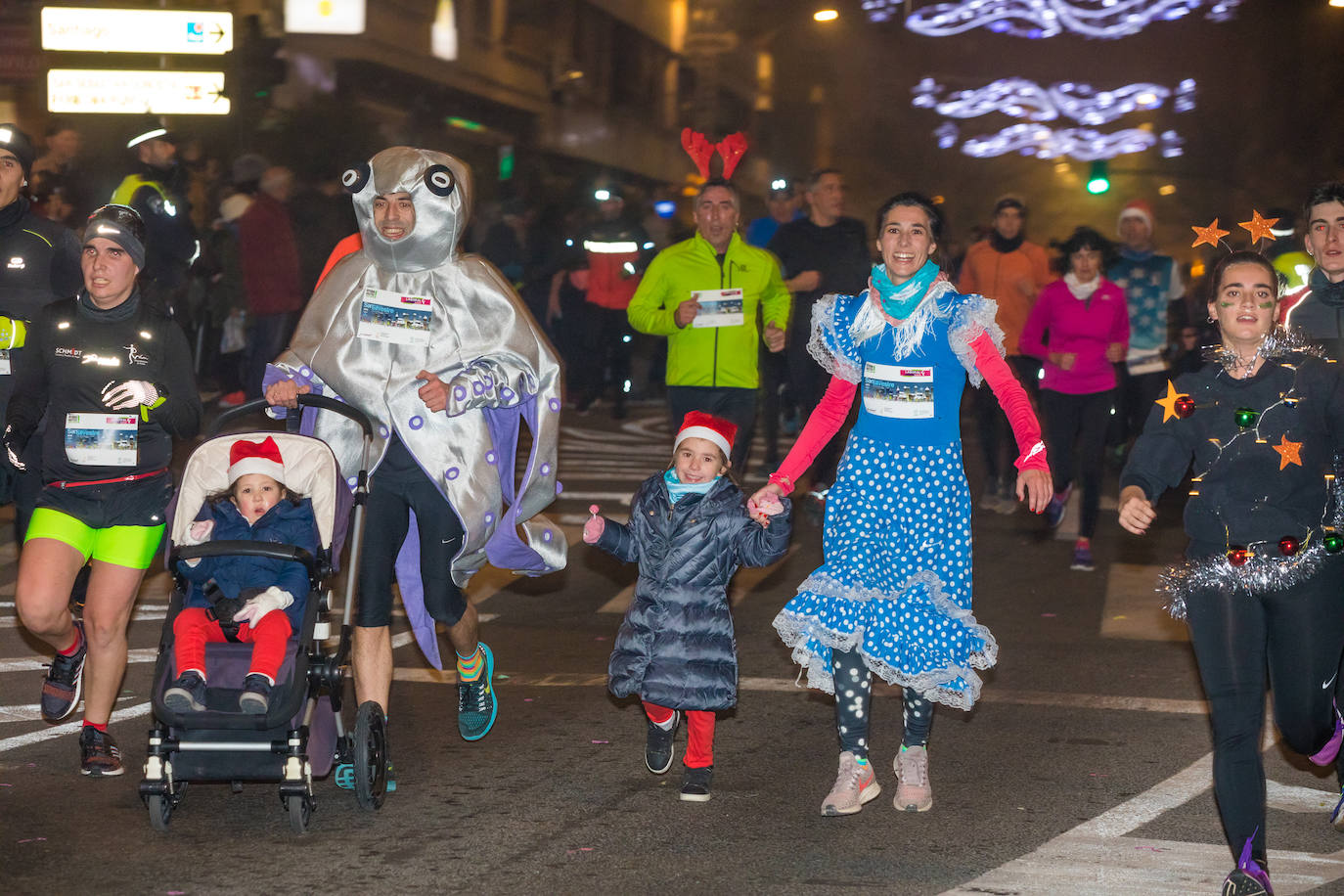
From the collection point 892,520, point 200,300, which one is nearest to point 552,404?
point 892,520

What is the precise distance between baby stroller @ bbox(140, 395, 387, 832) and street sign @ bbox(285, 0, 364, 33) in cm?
2573

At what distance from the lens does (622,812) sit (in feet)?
17.9

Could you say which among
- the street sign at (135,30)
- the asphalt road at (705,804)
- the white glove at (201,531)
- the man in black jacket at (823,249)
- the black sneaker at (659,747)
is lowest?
the asphalt road at (705,804)

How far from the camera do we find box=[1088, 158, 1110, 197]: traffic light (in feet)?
59.0

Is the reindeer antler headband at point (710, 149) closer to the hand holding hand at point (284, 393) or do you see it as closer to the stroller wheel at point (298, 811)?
the hand holding hand at point (284, 393)

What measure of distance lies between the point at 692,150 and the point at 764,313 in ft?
3.31

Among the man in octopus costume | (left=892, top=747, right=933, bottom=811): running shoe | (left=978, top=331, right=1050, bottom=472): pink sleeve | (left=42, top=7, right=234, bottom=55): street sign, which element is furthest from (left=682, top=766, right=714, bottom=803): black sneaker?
(left=42, top=7, right=234, bottom=55): street sign

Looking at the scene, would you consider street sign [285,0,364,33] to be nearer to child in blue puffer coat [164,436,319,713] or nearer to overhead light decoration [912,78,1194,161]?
overhead light decoration [912,78,1194,161]

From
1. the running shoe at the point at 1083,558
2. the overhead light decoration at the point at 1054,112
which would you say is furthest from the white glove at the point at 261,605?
the overhead light decoration at the point at 1054,112

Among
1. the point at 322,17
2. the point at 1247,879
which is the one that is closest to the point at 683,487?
the point at 1247,879

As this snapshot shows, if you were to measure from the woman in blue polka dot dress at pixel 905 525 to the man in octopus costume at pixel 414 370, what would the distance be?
45.6 inches

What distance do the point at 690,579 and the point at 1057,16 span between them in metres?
30.8

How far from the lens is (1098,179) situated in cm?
1850

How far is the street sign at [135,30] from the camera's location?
22.8 meters
